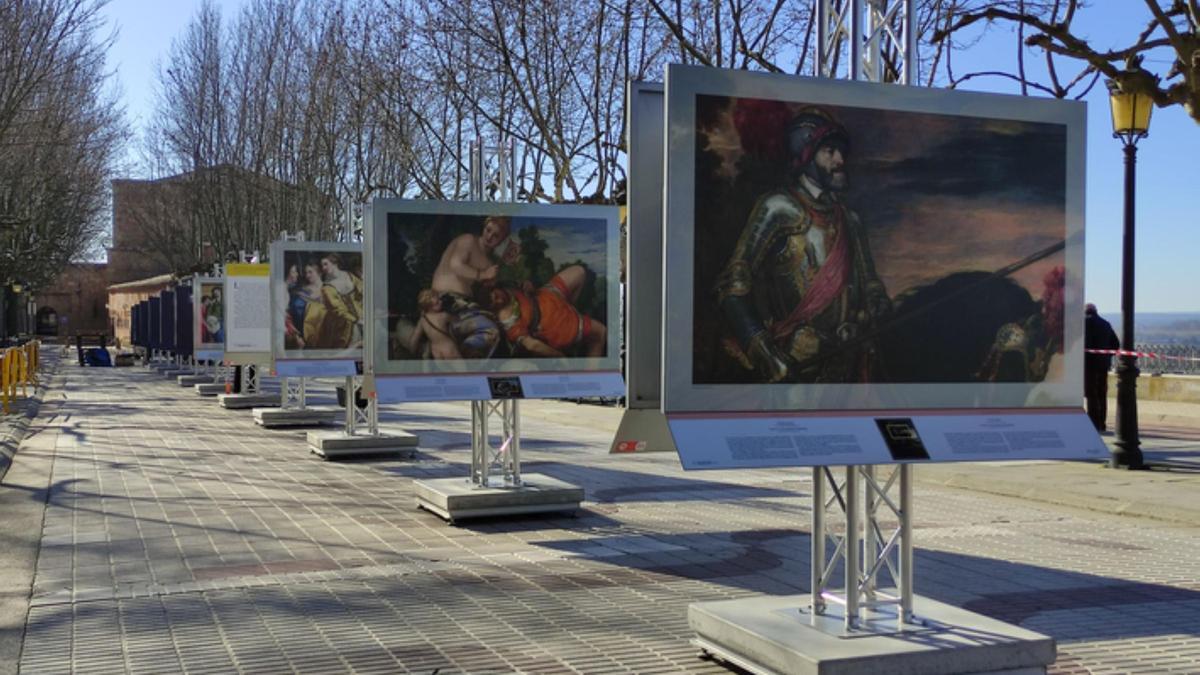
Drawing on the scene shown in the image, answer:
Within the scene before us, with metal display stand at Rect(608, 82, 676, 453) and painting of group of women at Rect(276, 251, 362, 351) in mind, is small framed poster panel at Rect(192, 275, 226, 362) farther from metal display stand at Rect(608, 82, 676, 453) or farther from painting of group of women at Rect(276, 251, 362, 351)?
metal display stand at Rect(608, 82, 676, 453)

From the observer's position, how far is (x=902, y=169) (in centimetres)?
593

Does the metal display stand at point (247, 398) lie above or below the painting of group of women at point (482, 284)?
below

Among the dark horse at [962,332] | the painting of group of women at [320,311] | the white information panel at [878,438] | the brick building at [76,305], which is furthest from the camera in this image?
the brick building at [76,305]

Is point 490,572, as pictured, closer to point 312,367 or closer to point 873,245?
point 873,245

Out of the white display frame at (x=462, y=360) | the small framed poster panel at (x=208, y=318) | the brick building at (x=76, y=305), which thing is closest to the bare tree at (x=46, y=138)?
the small framed poster panel at (x=208, y=318)

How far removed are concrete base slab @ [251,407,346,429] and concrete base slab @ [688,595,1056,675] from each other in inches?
673

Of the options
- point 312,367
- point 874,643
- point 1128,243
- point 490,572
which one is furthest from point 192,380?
point 874,643

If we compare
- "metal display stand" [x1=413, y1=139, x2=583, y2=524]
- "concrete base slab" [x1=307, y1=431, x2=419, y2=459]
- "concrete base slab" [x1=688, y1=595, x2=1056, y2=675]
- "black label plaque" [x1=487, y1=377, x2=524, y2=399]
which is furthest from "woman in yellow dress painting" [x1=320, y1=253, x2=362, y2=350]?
"concrete base slab" [x1=688, y1=595, x2=1056, y2=675]

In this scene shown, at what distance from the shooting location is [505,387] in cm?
1157

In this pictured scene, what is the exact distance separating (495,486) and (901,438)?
637cm

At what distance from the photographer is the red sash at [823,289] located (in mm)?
5723

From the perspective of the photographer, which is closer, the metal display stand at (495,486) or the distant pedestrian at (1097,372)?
the metal display stand at (495,486)

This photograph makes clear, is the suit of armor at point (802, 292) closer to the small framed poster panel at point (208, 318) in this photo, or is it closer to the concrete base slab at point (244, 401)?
the concrete base slab at point (244, 401)

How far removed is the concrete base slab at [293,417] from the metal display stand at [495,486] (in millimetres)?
10459
